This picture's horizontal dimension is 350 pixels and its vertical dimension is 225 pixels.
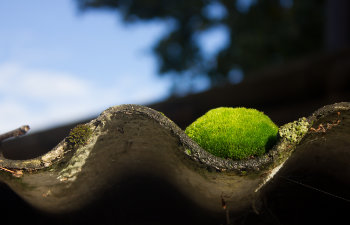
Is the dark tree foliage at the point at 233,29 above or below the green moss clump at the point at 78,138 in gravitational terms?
above

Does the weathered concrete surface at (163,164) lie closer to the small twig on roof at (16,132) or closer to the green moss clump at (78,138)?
the green moss clump at (78,138)

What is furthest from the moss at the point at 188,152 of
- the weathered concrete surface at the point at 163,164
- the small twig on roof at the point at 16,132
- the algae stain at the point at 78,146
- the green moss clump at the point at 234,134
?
the small twig on roof at the point at 16,132

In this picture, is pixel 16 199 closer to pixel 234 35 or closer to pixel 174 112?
pixel 174 112

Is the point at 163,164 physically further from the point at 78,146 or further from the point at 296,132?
the point at 296,132

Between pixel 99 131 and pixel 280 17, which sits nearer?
pixel 99 131

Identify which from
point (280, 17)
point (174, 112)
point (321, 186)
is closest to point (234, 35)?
point (280, 17)

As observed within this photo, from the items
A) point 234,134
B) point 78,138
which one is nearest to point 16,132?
point 78,138
